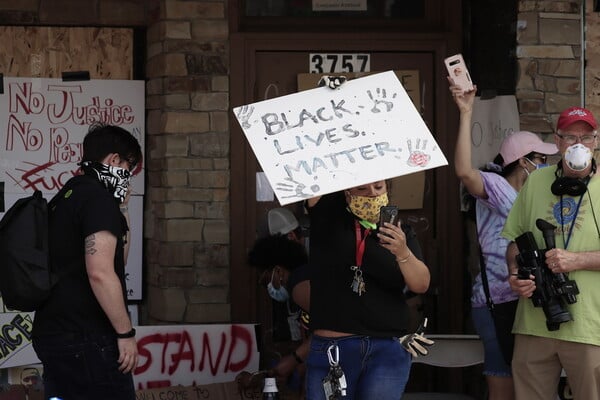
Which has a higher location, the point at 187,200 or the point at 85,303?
the point at 187,200

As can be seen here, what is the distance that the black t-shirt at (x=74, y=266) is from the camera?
4680 mm

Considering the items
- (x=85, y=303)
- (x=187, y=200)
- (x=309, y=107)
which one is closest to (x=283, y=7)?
(x=187, y=200)

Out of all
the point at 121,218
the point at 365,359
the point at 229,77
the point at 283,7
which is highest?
the point at 283,7

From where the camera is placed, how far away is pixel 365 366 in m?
4.62

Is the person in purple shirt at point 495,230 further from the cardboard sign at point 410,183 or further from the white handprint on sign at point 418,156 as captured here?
the cardboard sign at point 410,183

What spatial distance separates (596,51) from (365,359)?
2961 millimetres

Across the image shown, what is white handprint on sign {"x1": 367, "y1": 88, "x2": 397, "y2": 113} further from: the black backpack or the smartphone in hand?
the black backpack

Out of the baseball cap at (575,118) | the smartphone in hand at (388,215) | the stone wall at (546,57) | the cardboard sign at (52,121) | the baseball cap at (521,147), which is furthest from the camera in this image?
the cardboard sign at (52,121)

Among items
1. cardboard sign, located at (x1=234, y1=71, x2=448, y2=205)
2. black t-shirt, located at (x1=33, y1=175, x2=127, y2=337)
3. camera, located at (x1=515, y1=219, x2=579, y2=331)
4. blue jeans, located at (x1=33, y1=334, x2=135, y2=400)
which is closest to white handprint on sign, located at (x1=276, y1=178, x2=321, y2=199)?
cardboard sign, located at (x1=234, y1=71, x2=448, y2=205)

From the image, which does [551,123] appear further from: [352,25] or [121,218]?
[121,218]

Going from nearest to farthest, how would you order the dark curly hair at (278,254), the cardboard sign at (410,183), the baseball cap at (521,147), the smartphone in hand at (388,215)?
the smartphone in hand at (388,215) < the baseball cap at (521,147) < the dark curly hair at (278,254) < the cardboard sign at (410,183)

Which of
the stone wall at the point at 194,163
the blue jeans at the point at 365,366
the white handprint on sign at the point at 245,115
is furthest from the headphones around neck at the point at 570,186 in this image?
the stone wall at the point at 194,163

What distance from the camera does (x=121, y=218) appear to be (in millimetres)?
4801

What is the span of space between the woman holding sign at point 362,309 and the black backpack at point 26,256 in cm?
113
